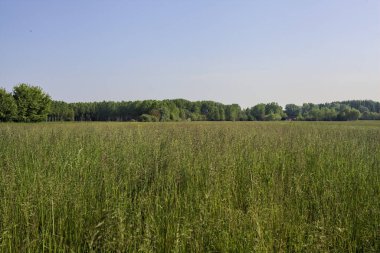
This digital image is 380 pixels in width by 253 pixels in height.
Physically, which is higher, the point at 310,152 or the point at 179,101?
the point at 179,101

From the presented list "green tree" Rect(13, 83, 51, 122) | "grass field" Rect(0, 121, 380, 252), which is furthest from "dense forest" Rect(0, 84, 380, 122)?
"grass field" Rect(0, 121, 380, 252)

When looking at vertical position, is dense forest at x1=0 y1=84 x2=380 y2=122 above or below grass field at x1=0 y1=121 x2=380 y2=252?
above

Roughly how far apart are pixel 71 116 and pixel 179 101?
36308mm

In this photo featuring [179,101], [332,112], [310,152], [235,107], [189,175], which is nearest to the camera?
[189,175]

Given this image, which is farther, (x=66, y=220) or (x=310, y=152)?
(x=310, y=152)

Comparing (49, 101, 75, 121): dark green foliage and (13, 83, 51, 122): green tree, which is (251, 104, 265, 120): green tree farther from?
(13, 83, 51, 122): green tree

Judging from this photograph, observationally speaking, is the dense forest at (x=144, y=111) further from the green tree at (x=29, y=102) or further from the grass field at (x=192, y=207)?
the grass field at (x=192, y=207)

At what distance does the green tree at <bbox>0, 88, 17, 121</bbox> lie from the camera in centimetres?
3822

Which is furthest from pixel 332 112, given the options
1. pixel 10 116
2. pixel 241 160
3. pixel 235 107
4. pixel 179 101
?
pixel 241 160

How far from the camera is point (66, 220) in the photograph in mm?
3346

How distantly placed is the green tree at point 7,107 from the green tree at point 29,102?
1.79 m

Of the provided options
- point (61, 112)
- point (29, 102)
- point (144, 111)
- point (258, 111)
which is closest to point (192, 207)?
point (29, 102)

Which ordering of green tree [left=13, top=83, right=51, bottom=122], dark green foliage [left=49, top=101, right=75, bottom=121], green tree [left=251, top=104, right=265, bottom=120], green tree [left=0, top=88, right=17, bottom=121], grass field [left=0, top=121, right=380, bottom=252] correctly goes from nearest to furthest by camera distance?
grass field [left=0, top=121, right=380, bottom=252], green tree [left=0, top=88, right=17, bottom=121], green tree [left=13, top=83, right=51, bottom=122], dark green foliage [left=49, top=101, right=75, bottom=121], green tree [left=251, top=104, right=265, bottom=120]

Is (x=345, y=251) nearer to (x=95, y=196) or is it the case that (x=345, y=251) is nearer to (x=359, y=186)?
(x=359, y=186)
